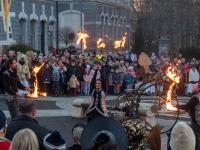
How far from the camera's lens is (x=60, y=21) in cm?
5369

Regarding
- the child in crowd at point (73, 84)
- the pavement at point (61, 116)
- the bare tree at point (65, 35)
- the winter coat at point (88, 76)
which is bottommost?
the pavement at point (61, 116)

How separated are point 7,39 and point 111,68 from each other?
12491 mm

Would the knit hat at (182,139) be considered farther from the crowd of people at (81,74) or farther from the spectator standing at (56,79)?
the spectator standing at (56,79)

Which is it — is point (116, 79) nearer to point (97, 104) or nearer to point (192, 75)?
point (192, 75)

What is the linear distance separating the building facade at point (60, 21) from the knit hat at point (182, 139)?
31282 mm

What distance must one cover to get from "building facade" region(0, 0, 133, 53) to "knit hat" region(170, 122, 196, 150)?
3128cm

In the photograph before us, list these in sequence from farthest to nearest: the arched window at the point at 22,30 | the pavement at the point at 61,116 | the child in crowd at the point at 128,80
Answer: the arched window at the point at 22,30 → the child in crowd at the point at 128,80 → the pavement at the point at 61,116

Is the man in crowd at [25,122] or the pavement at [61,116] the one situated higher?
the man in crowd at [25,122]

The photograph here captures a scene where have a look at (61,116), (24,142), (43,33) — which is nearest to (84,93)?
(61,116)

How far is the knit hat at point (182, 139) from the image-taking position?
5887 mm

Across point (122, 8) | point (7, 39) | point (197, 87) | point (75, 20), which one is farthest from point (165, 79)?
point (122, 8)

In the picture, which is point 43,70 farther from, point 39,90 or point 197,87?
point 197,87

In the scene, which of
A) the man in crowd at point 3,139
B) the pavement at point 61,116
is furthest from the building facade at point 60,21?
the man in crowd at point 3,139

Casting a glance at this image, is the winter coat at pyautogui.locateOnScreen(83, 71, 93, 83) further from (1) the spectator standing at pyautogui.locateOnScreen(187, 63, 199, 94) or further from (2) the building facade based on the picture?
(2) the building facade
